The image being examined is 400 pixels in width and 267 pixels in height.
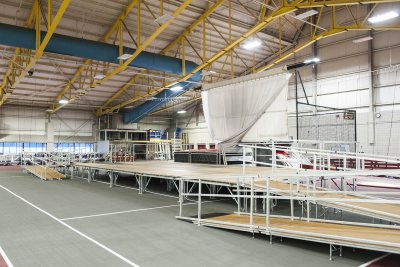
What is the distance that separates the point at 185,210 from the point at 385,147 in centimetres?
1698

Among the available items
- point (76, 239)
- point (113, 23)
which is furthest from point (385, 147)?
→ point (76, 239)

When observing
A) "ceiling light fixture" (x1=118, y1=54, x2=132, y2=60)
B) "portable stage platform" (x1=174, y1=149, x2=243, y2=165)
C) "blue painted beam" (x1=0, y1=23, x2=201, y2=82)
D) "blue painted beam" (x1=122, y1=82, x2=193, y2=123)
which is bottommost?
"portable stage platform" (x1=174, y1=149, x2=243, y2=165)

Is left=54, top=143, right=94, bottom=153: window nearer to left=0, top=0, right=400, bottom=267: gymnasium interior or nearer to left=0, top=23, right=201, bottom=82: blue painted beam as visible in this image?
left=0, top=0, right=400, bottom=267: gymnasium interior

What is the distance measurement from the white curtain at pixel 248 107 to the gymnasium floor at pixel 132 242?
9.19 ft

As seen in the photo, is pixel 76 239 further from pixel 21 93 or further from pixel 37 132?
pixel 37 132

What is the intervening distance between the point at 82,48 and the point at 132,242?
12.9 metres

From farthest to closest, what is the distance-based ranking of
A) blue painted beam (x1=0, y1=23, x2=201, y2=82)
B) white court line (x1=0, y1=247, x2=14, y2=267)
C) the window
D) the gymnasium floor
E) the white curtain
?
1. the window
2. blue painted beam (x1=0, y1=23, x2=201, y2=82)
3. the white curtain
4. the gymnasium floor
5. white court line (x1=0, y1=247, x2=14, y2=267)

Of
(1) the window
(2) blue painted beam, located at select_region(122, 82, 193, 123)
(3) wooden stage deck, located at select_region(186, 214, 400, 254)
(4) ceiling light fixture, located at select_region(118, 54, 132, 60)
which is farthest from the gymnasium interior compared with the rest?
(4) ceiling light fixture, located at select_region(118, 54, 132, 60)

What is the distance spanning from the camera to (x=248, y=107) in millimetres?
11117

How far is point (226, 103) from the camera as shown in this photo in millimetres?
12078

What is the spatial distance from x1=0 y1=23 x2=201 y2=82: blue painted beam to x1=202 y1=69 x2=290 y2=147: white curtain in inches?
288

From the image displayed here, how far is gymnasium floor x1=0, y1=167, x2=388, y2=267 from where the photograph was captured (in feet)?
17.4

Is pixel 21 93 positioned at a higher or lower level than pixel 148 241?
higher

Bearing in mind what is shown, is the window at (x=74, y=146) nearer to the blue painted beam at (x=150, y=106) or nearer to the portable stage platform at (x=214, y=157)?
the blue painted beam at (x=150, y=106)
